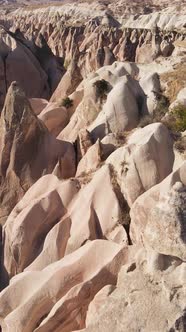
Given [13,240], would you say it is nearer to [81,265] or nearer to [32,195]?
[32,195]

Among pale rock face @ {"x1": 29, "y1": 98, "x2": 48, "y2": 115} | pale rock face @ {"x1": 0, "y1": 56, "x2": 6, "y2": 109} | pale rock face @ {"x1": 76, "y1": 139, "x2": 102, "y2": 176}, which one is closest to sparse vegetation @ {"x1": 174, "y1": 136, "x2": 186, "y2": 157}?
pale rock face @ {"x1": 76, "y1": 139, "x2": 102, "y2": 176}

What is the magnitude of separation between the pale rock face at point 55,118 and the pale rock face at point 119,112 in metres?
2.77

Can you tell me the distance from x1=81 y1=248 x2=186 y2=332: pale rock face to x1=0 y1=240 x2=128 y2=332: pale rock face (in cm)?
111

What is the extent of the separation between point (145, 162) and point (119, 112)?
391 centimetres

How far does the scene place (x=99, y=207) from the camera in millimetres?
11781

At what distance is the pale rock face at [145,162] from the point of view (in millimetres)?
11438

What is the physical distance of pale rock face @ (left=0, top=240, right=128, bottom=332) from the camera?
28.9 ft

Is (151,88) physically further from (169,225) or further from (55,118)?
(169,225)

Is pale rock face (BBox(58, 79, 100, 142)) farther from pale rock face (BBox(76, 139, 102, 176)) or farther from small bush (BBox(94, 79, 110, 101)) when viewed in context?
pale rock face (BBox(76, 139, 102, 176))

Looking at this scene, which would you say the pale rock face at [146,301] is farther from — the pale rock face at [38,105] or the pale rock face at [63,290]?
the pale rock face at [38,105]

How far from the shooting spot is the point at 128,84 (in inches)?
621

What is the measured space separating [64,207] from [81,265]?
9.87 ft

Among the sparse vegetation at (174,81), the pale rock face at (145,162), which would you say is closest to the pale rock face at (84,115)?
the sparse vegetation at (174,81)

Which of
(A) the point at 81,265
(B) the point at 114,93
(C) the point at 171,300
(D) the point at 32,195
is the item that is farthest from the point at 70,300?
(B) the point at 114,93
